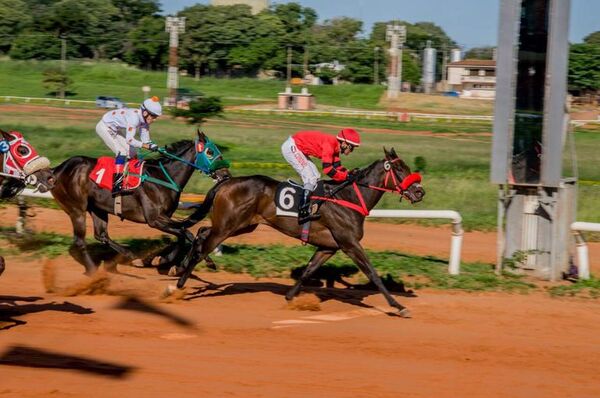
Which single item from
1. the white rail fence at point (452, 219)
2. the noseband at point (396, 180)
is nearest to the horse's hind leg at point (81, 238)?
the white rail fence at point (452, 219)

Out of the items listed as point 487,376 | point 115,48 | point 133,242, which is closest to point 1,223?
point 133,242

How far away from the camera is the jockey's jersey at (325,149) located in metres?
11.0

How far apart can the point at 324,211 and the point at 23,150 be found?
3.71 metres

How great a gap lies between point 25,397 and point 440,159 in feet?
77.2

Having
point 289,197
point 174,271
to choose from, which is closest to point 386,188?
point 289,197

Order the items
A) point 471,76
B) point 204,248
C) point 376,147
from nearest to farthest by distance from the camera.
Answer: point 204,248 < point 376,147 < point 471,76

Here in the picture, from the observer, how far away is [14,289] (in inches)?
463

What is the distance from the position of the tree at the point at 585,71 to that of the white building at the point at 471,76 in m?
31.2

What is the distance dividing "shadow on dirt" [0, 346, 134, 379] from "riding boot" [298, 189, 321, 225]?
3.82 meters

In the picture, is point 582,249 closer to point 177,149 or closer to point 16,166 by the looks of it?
point 177,149

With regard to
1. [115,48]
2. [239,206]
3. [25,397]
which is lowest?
[25,397]

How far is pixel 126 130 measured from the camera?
13164 millimetres

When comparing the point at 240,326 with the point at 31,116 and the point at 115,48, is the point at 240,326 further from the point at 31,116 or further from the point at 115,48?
the point at 115,48

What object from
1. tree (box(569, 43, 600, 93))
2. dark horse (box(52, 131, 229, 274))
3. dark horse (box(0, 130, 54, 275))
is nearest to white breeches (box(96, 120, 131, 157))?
dark horse (box(52, 131, 229, 274))
